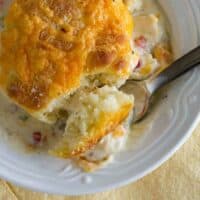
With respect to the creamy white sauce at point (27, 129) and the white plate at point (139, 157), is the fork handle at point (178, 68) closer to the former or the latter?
the white plate at point (139, 157)

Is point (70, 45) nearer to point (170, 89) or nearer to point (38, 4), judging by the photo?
point (38, 4)

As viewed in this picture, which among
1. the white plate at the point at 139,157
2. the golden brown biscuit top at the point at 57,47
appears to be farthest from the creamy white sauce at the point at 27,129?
the golden brown biscuit top at the point at 57,47

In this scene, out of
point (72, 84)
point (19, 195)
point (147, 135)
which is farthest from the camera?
point (19, 195)

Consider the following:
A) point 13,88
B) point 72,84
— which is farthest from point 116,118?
point 13,88

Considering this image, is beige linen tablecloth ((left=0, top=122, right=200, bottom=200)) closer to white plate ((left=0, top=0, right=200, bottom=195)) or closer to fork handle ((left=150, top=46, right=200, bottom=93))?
white plate ((left=0, top=0, right=200, bottom=195))

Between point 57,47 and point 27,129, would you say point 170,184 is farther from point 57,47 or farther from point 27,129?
point 57,47
